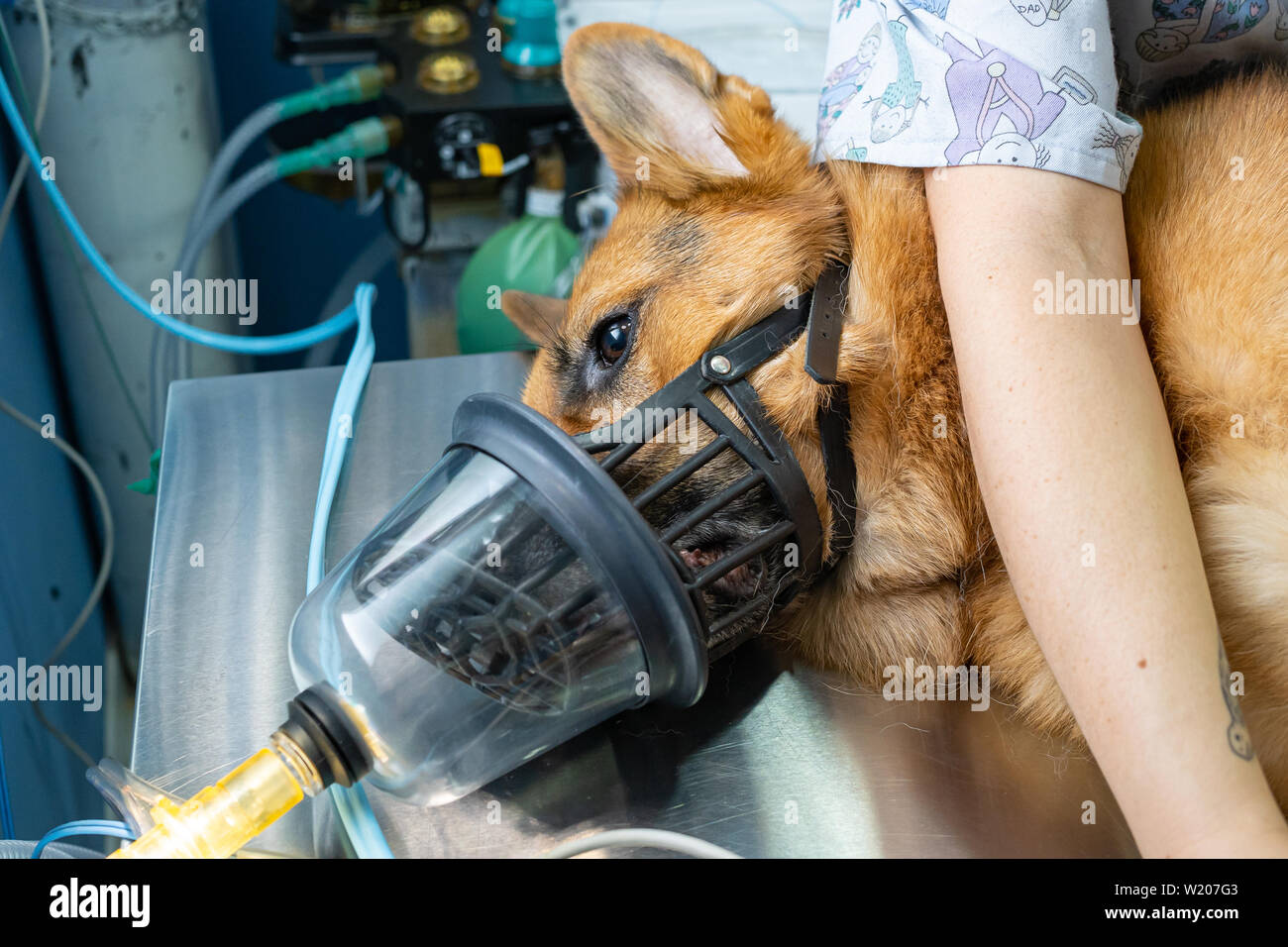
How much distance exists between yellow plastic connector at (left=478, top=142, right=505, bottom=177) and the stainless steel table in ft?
2.94

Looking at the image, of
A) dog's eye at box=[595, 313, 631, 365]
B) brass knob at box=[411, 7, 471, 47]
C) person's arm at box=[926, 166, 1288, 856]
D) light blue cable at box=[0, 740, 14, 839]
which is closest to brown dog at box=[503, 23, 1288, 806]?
dog's eye at box=[595, 313, 631, 365]

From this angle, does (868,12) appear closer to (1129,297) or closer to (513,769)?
(1129,297)

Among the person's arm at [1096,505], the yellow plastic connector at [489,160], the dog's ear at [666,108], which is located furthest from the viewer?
the yellow plastic connector at [489,160]

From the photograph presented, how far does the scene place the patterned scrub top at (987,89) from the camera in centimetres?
79

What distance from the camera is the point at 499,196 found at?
6.41 ft

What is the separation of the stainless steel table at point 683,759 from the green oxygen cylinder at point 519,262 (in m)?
0.79

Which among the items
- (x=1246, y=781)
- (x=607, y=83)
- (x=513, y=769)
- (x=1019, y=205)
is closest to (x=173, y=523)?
(x=513, y=769)

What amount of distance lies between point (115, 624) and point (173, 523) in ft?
3.50

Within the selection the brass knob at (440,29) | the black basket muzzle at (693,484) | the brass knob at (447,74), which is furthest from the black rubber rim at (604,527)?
the brass knob at (440,29)

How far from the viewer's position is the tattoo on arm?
689 mm
